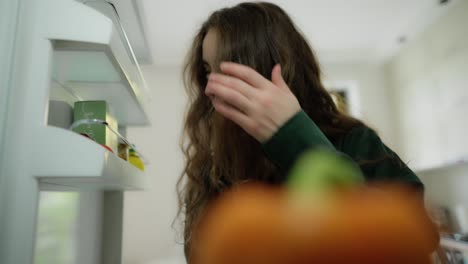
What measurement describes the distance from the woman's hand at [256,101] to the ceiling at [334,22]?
1.68m

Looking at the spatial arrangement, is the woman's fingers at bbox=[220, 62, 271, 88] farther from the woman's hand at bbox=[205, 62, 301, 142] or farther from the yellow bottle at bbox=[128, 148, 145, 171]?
the yellow bottle at bbox=[128, 148, 145, 171]

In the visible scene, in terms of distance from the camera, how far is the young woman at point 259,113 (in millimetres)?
230

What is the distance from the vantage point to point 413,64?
248cm

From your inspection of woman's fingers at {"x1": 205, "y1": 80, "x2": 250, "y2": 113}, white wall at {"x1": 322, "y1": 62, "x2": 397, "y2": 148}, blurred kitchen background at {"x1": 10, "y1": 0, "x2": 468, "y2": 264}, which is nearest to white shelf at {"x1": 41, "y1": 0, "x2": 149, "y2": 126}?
woman's fingers at {"x1": 205, "y1": 80, "x2": 250, "y2": 113}

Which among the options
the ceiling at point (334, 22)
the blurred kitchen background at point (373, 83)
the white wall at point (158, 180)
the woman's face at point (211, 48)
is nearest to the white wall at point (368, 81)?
the blurred kitchen background at point (373, 83)

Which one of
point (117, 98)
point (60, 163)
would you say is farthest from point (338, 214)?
point (117, 98)

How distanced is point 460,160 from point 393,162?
1883 mm

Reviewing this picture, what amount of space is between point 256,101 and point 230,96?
0.02 meters

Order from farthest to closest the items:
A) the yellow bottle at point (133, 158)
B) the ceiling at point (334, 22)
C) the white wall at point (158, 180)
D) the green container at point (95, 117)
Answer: the white wall at point (158, 180)
the ceiling at point (334, 22)
the yellow bottle at point (133, 158)
the green container at point (95, 117)

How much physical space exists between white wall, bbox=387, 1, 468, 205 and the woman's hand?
208 cm

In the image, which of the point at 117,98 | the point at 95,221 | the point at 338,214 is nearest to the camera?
the point at 338,214

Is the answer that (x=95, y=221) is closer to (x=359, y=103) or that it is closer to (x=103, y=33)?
(x=103, y=33)

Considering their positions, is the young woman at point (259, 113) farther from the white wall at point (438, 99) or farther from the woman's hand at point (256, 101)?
the white wall at point (438, 99)

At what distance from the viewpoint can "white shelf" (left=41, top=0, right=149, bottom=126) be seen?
354 mm
